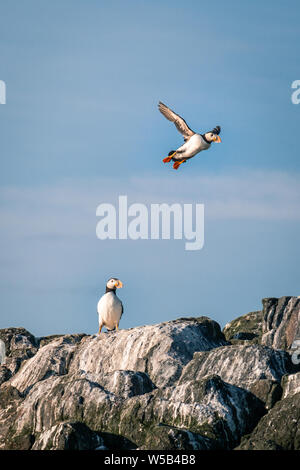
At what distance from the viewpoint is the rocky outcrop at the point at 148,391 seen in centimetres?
3509

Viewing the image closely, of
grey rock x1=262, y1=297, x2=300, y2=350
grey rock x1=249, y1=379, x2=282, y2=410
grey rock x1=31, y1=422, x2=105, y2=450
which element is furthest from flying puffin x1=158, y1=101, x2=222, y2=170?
grey rock x1=31, y1=422, x2=105, y2=450

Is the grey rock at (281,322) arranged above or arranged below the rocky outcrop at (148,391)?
above

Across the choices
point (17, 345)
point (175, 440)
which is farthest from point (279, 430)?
point (17, 345)

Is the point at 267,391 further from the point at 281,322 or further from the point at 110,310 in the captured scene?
the point at 110,310

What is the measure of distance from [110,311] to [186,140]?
25.4 feet

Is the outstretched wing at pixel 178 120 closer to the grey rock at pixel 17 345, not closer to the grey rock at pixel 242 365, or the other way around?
the grey rock at pixel 242 365

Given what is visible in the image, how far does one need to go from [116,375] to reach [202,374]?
2.55m

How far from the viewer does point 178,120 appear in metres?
43.1

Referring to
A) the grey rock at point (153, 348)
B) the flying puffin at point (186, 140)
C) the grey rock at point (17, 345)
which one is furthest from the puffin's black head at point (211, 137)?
the grey rock at point (17, 345)

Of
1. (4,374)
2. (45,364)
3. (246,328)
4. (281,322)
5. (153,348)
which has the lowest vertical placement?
(4,374)

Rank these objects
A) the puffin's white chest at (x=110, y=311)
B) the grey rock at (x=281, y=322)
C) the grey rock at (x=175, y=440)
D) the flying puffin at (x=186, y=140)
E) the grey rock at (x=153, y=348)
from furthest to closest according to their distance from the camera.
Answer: the puffin's white chest at (x=110, y=311)
the grey rock at (x=281, y=322)
the flying puffin at (x=186, y=140)
the grey rock at (x=153, y=348)
the grey rock at (x=175, y=440)

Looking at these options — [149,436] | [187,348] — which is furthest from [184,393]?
[187,348]

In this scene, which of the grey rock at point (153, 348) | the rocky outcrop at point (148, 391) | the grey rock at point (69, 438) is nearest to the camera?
the grey rock at point (69, 438)
